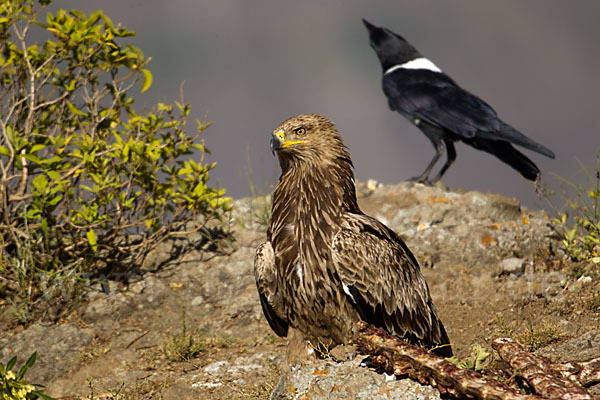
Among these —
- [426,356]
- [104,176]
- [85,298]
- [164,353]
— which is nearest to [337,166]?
[426,356]

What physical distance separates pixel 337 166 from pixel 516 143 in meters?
3.95

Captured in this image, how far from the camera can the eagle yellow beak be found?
3.96 meters

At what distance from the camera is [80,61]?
641cm

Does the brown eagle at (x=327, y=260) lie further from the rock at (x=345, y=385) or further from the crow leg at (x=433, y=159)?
the crow leg at (x=433, y=159)

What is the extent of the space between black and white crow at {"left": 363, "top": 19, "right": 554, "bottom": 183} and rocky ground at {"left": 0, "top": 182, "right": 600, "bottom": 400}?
566 millimetres

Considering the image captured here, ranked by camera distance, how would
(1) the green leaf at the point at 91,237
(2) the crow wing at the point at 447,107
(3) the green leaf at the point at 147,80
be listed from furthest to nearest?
(2) the crow wing at the point at 447,107, (3) the green leaf at the point at 147,80, (1) the green leaf at the point at 91,237

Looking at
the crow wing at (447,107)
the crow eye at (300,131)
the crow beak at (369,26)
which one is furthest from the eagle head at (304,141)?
the crow beak at (369,26)

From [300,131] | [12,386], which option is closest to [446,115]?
[300,131]

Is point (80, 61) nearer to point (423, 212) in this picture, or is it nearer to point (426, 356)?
point (423, 212)

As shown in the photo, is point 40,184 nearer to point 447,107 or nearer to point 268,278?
point 268,278

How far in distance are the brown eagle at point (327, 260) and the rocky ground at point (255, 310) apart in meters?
0.31

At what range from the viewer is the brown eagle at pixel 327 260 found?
12.2 feet

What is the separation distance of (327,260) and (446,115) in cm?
458

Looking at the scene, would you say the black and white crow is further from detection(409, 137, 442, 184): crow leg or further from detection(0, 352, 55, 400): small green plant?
detection(0, 352, 55, 400): small green plant
